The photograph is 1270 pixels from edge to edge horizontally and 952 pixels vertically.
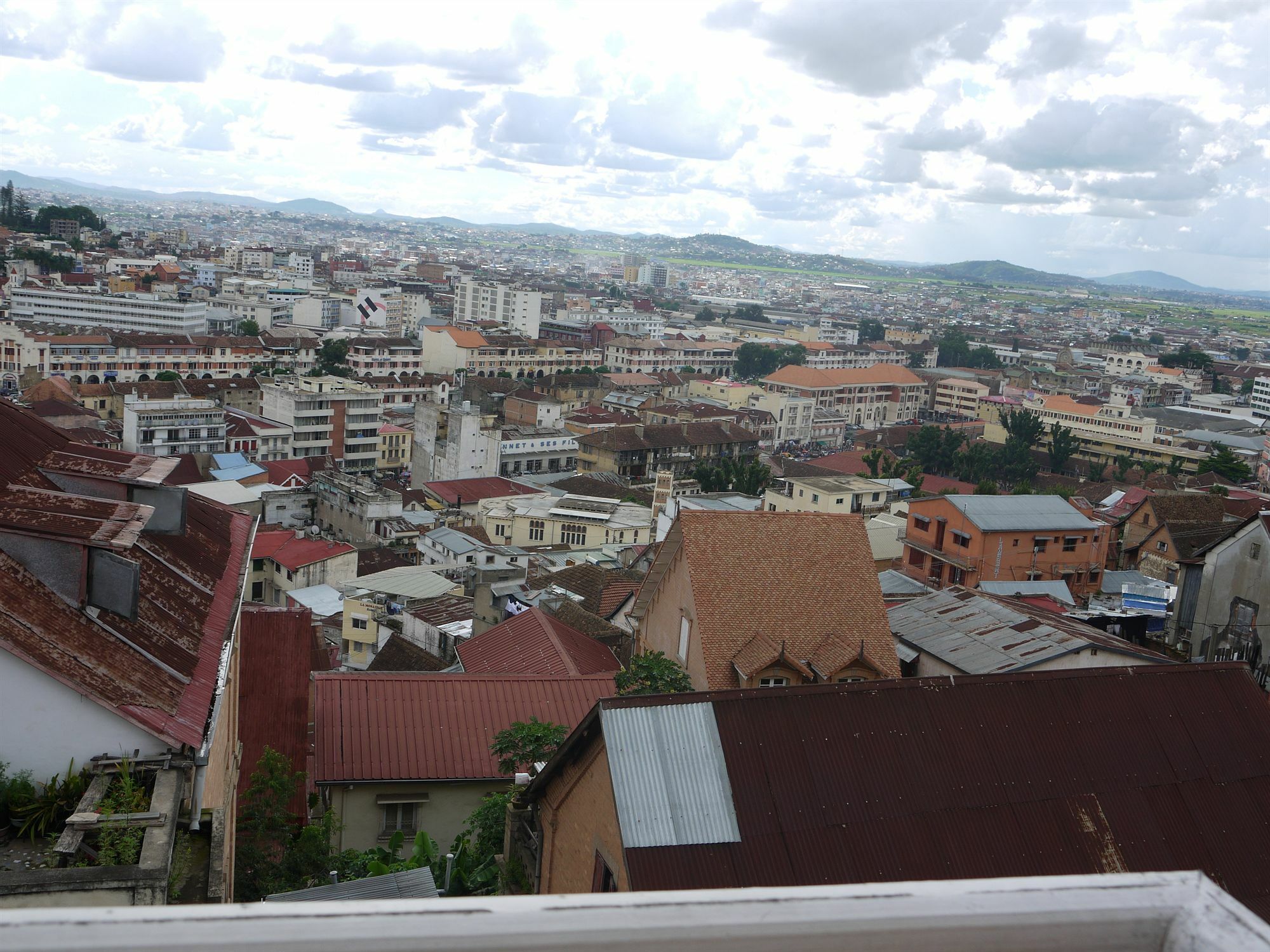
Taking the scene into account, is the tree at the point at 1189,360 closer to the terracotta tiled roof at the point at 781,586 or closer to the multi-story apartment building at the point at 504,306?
the multi-story apartment building at the point at 504,306

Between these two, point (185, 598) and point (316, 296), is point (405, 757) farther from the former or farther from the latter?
point (316, 296)

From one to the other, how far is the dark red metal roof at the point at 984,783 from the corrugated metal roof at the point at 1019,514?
48.0 ft

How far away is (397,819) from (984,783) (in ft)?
17.3

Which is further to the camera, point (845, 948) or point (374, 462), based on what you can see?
point (374, 462)

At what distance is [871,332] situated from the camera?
127938 mm

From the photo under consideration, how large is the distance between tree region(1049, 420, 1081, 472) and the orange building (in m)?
36.4

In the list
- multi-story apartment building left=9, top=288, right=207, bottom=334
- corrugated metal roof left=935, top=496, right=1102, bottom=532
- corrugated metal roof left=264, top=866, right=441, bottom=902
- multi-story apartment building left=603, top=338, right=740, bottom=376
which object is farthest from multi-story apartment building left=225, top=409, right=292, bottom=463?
corrugated metal roof left=264, top=866, right=441, bottom=902

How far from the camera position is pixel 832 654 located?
37.7 ft

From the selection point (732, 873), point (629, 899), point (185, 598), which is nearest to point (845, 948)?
point (629, 899)

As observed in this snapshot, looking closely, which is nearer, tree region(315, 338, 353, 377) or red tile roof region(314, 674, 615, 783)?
red tile roof region(314, 674, 615, 783)

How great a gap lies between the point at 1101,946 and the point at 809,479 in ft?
113

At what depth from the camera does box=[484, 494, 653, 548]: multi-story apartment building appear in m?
35.4

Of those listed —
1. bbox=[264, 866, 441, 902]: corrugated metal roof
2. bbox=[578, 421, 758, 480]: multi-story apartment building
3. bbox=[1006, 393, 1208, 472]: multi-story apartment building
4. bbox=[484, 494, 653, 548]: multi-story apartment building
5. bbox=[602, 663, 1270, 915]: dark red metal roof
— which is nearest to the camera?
bbox=[264, 866, 441, 902]: corrugated metal roof

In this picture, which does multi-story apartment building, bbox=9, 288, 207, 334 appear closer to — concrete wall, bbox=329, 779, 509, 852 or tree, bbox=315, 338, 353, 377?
tree, bbox=315, 338, 353, 377
